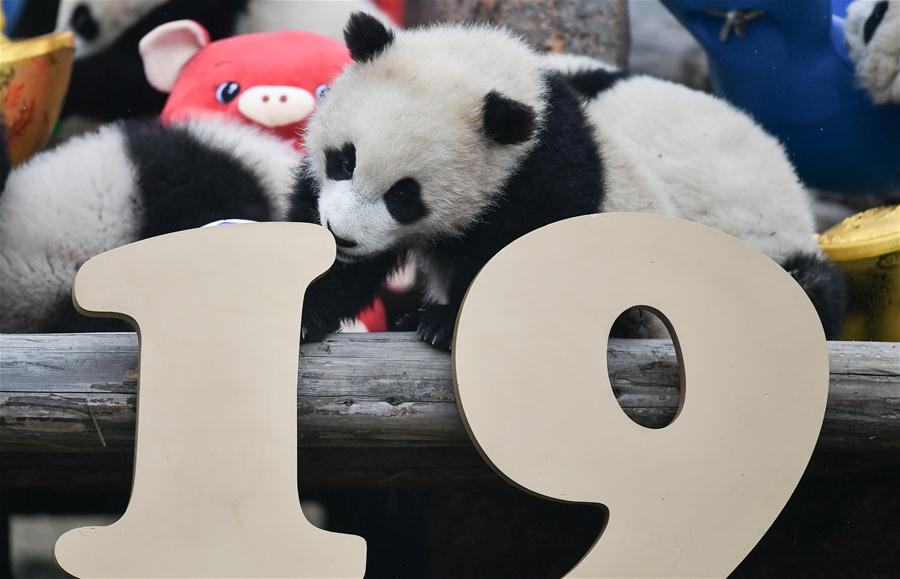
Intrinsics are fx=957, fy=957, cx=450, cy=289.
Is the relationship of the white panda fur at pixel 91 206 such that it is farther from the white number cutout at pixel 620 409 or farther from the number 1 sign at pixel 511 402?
the white number cutout at pixel 620 409

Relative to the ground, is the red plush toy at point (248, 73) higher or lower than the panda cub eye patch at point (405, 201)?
lower

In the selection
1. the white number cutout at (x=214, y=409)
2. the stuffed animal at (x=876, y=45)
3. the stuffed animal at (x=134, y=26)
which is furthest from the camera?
the stuffed animal at (x=134, y=26)

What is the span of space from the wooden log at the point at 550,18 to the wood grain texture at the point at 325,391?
1173mm

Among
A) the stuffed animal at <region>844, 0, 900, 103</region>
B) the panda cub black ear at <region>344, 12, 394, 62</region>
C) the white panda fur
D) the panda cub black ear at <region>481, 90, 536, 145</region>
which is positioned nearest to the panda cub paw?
the panda cub black ear at <region>481, 90, 536, 145</region>

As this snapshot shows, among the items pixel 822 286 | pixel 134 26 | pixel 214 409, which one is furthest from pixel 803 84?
pixel 134 26

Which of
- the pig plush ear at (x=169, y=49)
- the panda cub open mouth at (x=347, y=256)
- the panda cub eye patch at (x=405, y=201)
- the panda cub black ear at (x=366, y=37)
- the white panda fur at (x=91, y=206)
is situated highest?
the panda cub black ear at (x=366, y=37)

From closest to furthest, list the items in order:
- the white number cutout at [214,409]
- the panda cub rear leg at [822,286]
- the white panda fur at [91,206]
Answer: the white number cutout at [214,409]
the panda cub rear leg at [822,286]
the white panda fur at [91,206]

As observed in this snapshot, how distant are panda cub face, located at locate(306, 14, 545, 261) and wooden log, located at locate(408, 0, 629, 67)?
0.97m

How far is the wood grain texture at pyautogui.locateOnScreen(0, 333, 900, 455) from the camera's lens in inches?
48.0

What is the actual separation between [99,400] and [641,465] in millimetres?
689

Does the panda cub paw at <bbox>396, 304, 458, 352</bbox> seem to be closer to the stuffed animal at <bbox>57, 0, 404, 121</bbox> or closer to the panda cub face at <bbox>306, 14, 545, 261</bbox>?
the panda cub face at <bbox>306, 14, 545, 261</bbox>

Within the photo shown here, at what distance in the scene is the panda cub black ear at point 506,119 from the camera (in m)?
1.22

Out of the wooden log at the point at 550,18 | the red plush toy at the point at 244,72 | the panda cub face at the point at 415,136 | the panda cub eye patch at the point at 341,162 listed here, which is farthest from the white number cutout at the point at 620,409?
the wooden log at the point at 550,18

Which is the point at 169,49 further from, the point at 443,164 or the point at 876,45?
the point at 876,45
